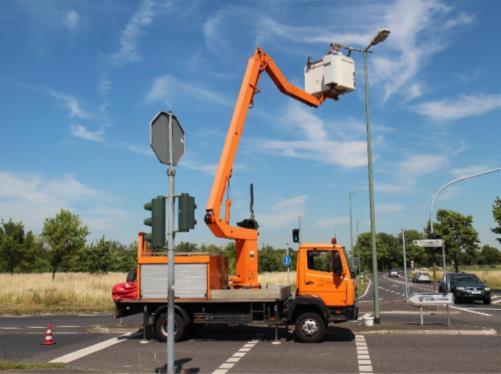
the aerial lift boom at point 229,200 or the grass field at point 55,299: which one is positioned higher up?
the aerial lift boom at point 229,200

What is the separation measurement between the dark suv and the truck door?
17936 millimetres

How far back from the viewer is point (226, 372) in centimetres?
958

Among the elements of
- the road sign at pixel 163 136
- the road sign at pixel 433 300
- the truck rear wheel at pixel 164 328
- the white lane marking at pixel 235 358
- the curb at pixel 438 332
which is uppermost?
the road sign at pixel 163 136

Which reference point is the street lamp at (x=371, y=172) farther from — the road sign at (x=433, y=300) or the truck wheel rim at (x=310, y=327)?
the truck wheel rim at (x=310, y=327)

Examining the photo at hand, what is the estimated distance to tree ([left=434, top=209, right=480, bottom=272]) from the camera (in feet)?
198

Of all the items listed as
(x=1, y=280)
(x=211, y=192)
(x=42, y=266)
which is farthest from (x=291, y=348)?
(x=42, y=266)

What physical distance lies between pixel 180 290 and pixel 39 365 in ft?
14.5

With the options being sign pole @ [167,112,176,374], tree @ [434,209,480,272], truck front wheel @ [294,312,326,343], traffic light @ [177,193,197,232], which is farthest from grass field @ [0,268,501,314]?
tree @ [434,209,480,272]

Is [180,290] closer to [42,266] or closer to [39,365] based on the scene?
[39,365]

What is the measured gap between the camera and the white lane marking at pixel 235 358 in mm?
9781

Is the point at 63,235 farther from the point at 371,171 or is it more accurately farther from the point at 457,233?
the point at 457,233

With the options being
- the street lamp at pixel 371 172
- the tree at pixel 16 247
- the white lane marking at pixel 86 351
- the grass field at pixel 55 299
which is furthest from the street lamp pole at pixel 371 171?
the tree at pixel 16 247

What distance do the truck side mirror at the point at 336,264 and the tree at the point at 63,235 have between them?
31.7 metres

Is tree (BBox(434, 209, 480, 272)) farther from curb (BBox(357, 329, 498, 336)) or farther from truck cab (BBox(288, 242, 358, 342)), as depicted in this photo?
truck cab (BBox(288, 242, 358, 342))
